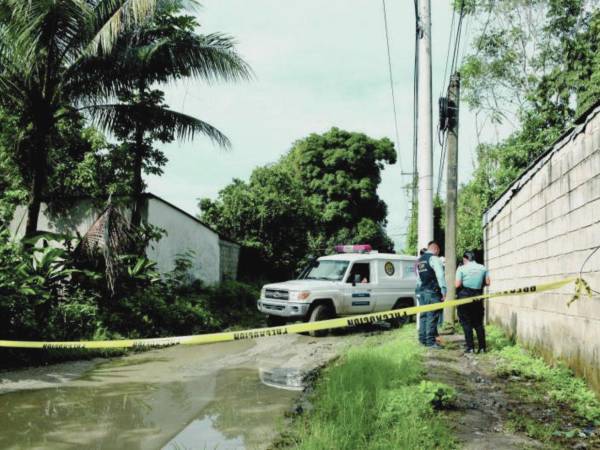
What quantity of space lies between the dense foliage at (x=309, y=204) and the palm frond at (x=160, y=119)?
32.7 ft

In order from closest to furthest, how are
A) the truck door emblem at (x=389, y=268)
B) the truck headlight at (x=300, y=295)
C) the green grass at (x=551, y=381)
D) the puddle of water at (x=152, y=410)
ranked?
the puddle of water at (x=152, y=410) < the green grass at (x=551, y=381) < the truck headlight at (x=300, y=295) < the truck door emblem at (x=389, y=268)

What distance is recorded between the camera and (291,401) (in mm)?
5719

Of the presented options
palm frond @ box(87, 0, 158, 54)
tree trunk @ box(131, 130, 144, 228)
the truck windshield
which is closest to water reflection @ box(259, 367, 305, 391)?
the truck windshield

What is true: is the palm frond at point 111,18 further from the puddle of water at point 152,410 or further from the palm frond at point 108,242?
the puddle of water at point 152,410

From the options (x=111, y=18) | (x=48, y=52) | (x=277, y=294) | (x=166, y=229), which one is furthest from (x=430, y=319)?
(x=166, y=229)

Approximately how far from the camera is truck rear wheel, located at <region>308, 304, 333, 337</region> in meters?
11.3

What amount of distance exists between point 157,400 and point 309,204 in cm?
2043

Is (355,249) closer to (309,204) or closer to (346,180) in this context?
(309,204)

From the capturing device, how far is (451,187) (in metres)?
11.2

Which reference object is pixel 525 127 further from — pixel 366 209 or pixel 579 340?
pixel 366 209

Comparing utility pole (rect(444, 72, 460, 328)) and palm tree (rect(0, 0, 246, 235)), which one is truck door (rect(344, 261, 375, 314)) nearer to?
utility pole (rect(444, 72, 460, 328))

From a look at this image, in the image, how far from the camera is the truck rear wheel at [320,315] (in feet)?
37.1

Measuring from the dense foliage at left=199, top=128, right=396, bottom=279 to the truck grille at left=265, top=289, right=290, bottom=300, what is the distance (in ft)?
36.0

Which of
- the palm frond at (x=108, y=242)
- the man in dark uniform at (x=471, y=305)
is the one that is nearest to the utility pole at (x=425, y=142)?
the man in dark uniform at (x=471, y=305)
